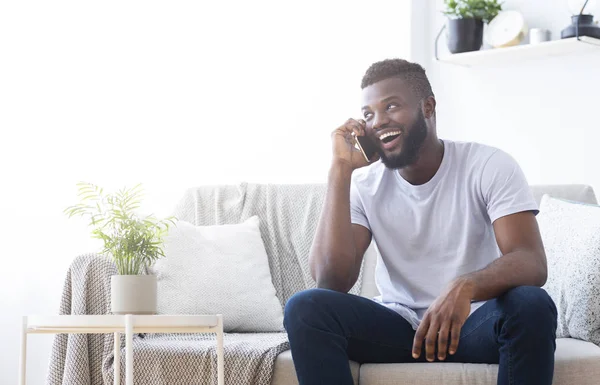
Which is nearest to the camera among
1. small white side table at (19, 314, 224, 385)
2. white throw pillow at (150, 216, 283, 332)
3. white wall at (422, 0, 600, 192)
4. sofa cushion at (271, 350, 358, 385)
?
small white side table at (19, 314, 224, 385)

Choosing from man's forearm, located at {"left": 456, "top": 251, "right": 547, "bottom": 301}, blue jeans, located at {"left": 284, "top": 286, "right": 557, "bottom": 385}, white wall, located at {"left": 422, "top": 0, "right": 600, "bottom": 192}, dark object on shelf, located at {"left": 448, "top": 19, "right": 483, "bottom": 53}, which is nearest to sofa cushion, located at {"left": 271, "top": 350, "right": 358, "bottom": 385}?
blue jeans, located at {"left": 284, "top": 286, "right": 557, "bottom": 385}

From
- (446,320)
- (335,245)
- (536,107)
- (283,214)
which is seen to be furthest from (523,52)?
(446,320)

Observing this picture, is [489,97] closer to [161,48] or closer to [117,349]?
[161,48]

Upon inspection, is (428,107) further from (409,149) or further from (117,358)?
(117,358)

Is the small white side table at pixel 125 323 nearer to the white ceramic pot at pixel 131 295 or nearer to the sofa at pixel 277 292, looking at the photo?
the white ceramic pot at pixel 131 295

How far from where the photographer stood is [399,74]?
6.49 feet

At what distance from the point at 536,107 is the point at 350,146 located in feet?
4.40

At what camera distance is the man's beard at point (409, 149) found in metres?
1.92

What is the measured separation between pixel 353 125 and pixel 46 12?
1.53 meters

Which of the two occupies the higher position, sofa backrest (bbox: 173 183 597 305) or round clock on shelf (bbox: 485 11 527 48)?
round clock on shelf (bbox: 485 11 527 48)

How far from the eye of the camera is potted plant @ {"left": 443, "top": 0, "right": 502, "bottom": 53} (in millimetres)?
3100

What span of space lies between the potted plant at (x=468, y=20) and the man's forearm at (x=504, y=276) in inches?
64.0

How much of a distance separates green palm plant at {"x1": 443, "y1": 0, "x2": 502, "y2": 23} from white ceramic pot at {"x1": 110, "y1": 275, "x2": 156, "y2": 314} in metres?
1.82

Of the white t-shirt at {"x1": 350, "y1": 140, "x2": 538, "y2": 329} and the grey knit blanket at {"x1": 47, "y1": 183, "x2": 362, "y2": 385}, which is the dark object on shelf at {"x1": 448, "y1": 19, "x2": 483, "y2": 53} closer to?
the grey knit blanket at {"x1": 47, "y1": 183, "x2": 362, "y2": 385}
